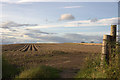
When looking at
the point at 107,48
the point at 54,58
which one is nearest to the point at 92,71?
the point at 107,48

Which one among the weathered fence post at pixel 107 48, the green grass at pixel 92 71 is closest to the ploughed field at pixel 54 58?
the green grass at pixel 92 71

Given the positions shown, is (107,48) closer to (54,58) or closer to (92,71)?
(92,71)

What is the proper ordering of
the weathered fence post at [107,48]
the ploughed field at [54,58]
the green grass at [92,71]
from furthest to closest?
the ploughed field at [54,58], the weathered fence post at [107,48], the green grass at [92,71]

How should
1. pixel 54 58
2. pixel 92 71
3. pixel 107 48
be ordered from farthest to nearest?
pixel 54 58
pixel 107 48
pixel 92 71

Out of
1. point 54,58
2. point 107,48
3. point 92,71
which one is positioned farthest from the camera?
point 54,58

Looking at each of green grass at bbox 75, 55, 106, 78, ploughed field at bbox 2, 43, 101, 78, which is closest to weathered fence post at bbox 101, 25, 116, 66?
green grass at bbox 75, 55, 106, 78

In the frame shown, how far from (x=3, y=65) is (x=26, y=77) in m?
3.73

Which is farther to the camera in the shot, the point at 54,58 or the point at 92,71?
the point at 54,58

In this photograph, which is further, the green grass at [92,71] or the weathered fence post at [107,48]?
the weathered fence post at [107,48]

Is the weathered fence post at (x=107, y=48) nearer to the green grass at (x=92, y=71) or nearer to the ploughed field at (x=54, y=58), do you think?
the green grass at (x=92, y=71)

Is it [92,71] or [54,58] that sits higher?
[92,71]

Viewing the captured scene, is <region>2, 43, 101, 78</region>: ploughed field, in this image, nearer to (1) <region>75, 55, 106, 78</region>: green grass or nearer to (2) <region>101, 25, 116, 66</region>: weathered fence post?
(1) <region>75, 55, 106, 78</region>: green grass

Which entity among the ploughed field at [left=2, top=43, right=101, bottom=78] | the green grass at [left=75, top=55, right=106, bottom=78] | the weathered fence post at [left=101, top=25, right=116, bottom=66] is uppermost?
the weathered fence post at [left=101, top=25, right=116, bottom=66]

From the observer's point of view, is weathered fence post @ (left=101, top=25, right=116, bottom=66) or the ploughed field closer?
weathered fence post @ (left=101, top=25, right=116, bottom=66)
